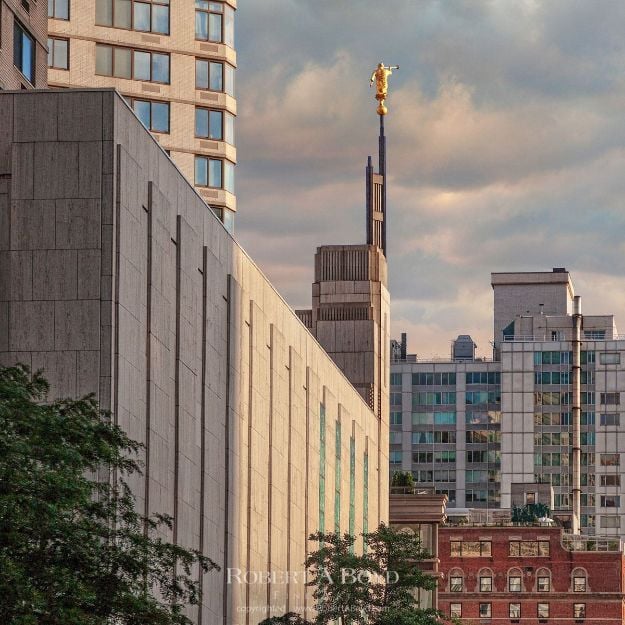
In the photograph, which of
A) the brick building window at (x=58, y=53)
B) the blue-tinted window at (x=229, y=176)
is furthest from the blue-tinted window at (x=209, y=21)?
the brick building window at (x=58, y=53)

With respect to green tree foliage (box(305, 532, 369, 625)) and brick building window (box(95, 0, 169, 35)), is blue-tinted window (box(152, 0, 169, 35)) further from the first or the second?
green tree foliage (box(305, 532, 369, 625))

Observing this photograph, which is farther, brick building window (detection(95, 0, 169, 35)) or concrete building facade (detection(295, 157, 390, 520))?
concrete building facade (detection(295, 157, 390, 520))

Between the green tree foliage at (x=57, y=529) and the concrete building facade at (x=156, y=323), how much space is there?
1562cm

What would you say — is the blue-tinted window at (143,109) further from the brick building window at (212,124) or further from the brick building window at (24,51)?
the brick building window at (24,51)

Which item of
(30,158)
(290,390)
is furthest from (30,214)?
(290,390)

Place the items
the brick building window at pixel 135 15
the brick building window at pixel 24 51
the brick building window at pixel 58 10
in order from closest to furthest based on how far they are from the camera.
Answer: the brick building window at pixel 24 51 < the brick building window at pixel 58 10 < the brick building window at pixel 135 15

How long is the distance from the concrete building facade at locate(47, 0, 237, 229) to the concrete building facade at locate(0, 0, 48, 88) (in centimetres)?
3402

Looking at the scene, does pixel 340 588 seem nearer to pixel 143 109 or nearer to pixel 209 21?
pixel 143 109

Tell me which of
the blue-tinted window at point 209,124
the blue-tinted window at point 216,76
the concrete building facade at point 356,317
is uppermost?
the blue-tinted window at point 216,76

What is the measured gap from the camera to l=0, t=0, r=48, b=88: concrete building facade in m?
70.1

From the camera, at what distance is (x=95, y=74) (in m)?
111

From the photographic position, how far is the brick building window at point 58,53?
4286 inches

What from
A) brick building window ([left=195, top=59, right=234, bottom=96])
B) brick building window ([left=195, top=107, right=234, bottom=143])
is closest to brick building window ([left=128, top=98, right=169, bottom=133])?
brick building window ([left=195, top=107, right=234, bottom=143])

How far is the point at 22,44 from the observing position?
72.6 m
